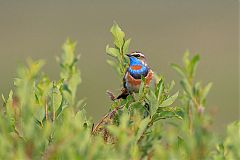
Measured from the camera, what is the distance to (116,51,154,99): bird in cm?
288

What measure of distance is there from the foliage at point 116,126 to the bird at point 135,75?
0.22 metres

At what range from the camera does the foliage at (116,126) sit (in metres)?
1.66

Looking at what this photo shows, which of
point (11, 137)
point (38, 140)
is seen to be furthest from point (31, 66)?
point (38, 140)

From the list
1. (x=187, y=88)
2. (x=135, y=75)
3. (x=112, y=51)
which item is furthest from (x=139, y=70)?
(x=187, y=88)

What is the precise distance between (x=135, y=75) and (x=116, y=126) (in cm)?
105

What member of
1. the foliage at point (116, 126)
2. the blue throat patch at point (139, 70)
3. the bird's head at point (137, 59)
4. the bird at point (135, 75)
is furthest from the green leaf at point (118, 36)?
the bird's head at point (137, 59)

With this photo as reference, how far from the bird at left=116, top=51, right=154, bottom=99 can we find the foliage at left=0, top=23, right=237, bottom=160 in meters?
0.22

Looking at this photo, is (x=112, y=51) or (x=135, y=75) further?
(x=135, y=75)

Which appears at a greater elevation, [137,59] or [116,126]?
[137,59]

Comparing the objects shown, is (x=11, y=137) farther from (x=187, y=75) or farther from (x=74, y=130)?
(x=187, y=75)

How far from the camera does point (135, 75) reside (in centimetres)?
311

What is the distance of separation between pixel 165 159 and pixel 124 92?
132 cm

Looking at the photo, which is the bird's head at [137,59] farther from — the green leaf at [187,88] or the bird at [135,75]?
the green leaf at [187,88]

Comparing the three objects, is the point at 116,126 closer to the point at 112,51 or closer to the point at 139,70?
the point at 112,51
